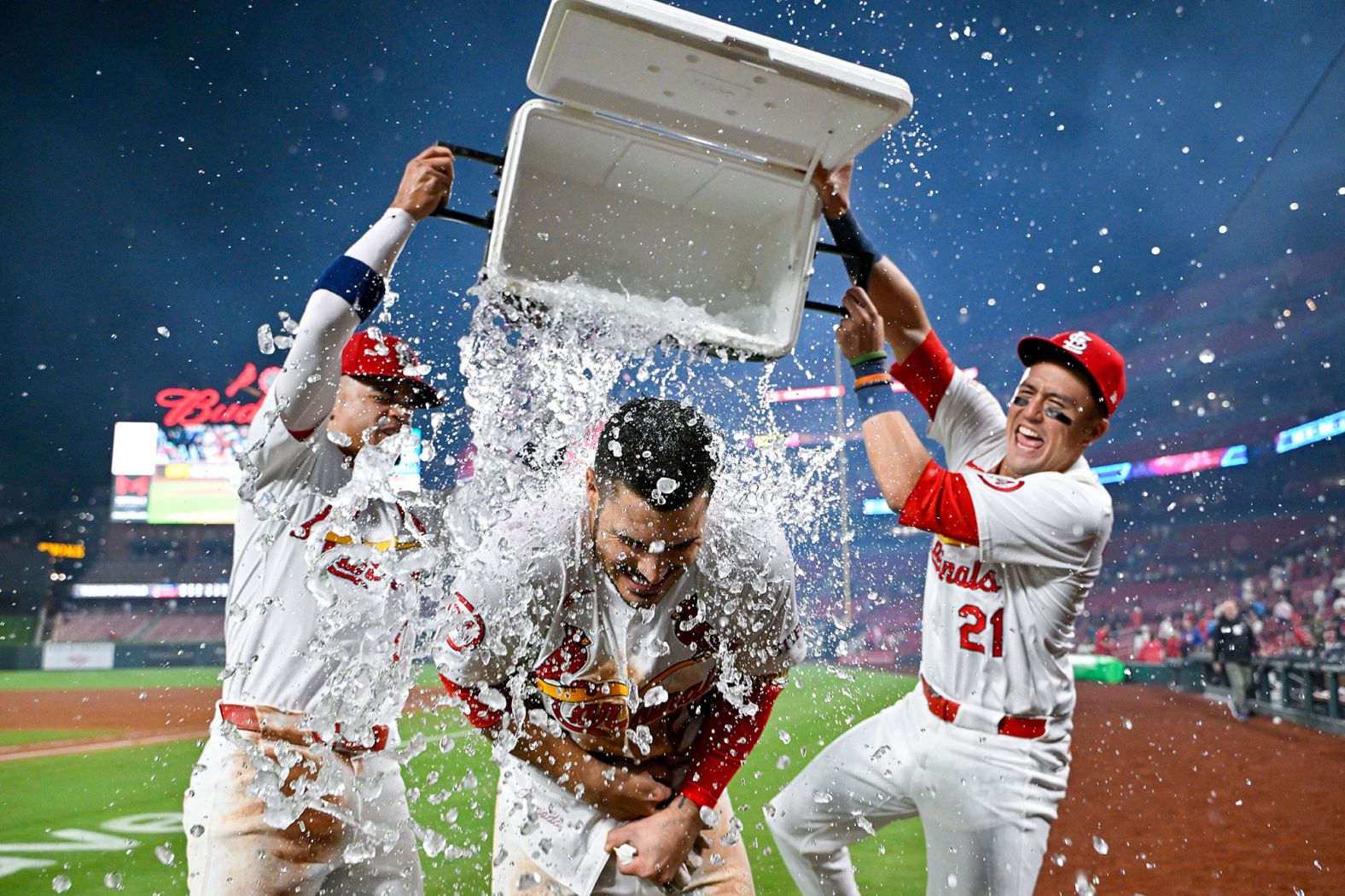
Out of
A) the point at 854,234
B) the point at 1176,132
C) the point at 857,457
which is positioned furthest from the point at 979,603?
the point at 1176,132

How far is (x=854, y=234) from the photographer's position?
2625 millimetres

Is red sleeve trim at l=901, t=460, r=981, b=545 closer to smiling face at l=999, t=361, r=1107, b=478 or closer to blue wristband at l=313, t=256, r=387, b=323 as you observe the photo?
smiling face at l=999, t=361, r=1107, b=478

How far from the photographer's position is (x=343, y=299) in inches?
78.5

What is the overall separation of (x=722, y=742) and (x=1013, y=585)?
1.12 m

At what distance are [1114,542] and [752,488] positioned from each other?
3066 centimetres

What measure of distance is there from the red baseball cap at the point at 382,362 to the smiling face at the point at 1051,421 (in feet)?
6.18

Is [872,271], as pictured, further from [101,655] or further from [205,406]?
[205,406]

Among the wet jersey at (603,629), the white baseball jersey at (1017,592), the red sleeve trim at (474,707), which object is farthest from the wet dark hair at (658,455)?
the white baseball jersey at (1017,592)

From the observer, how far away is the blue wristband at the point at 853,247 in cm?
256

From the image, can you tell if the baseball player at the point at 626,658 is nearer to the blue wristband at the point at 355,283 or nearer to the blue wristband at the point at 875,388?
the blue wristband at the point at 355,283

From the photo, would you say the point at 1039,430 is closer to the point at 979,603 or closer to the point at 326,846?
the point at 979,603

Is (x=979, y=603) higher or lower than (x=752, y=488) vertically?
lower

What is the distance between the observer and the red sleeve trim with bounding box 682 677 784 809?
213cm

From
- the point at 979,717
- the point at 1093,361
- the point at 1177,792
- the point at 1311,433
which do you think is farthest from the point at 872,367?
the point at 1311,433
